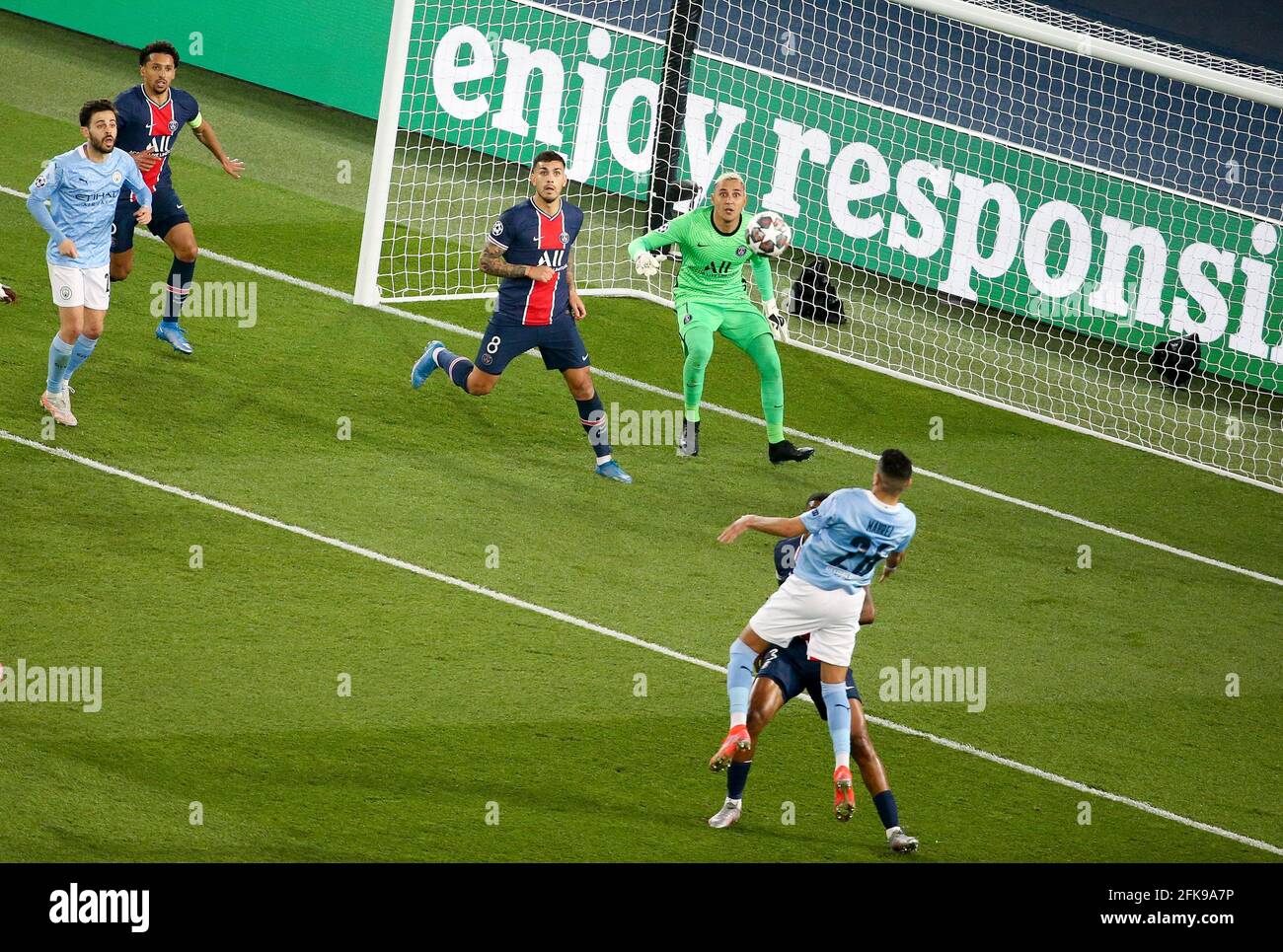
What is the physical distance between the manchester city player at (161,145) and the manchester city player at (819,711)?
626 centimetres

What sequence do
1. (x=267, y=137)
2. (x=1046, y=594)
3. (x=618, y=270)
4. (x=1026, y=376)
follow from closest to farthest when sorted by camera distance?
(x=1046, y=594) < (x=1026, y=376) < (x=618, y=270) < (x=267, y=137)

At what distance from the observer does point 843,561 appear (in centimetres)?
773

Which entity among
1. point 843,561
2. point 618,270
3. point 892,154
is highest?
point 892,154

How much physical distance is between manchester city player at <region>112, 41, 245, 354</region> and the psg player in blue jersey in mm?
2343

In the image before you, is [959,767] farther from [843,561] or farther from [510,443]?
[510,443]

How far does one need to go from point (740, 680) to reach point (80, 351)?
5.50 meters

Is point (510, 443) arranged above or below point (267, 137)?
below

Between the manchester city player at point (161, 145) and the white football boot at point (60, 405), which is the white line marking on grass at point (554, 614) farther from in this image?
the manchester city player at point (161, 145)

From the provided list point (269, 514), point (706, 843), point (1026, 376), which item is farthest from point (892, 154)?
point (706, 843)

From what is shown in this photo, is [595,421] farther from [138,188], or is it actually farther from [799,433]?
[138,188]

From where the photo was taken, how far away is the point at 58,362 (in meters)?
10.7

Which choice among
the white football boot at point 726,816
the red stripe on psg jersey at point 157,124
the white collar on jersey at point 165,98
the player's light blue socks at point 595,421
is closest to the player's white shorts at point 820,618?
the white football boot at point 726,816

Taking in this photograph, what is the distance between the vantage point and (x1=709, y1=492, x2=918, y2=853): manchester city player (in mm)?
7801

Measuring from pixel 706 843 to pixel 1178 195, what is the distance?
10.4m
